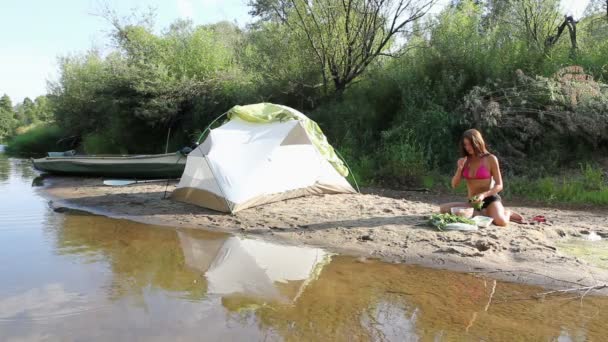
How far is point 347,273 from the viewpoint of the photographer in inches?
192

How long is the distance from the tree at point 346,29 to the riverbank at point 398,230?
4382 mm

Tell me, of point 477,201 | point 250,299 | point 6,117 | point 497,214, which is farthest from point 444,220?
point 6,117

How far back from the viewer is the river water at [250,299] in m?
3.55

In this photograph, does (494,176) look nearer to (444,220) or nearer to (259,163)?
(444,220)

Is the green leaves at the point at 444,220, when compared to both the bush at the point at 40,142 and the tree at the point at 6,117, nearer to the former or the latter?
the bush at the point at 40,142

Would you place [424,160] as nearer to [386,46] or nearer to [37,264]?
[386,46]

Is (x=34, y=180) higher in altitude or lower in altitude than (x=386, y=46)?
lower

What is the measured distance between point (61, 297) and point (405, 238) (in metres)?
3.70

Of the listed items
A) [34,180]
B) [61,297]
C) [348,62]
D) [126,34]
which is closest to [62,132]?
[126,34]

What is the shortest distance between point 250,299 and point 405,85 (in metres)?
7.85

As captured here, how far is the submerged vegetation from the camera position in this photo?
30.1ft

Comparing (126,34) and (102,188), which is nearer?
(102,188)

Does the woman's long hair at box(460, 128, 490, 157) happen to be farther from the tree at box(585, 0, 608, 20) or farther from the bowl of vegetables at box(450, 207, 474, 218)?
the tree at box(585, 0, 608, 20)

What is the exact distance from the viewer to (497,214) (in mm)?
5977
